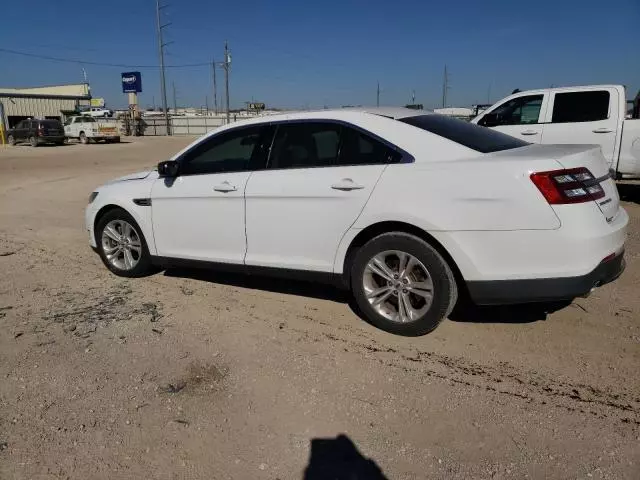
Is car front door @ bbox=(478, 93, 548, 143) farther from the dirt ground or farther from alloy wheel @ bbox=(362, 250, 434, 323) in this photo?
alloy wheel @ bbox=(362, 250, 434, 323)

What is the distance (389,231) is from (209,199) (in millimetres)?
1704

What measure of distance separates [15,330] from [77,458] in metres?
1.98

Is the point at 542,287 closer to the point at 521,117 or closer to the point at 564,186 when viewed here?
the point at 564,186

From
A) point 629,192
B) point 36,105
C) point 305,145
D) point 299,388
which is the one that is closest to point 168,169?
point 305,145

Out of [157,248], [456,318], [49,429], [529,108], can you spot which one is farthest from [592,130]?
[49,429]

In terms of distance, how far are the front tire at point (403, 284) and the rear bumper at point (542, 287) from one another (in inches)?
8.5

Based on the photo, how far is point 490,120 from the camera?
1023cm

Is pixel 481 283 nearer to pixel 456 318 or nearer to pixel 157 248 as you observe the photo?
pixel 456 318

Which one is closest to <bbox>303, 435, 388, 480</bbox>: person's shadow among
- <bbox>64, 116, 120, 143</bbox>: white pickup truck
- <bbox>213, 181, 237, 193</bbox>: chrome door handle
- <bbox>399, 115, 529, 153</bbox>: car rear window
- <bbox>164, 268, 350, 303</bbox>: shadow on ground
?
<bbox>164, 268, 350, 303</bbox>: shadow on ground

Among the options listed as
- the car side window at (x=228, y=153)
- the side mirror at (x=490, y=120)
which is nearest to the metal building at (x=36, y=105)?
the side mirror at (x=490, y=120)

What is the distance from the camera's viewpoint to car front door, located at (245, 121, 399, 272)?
387 cm

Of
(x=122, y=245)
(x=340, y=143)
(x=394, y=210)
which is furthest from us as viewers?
(x=122, y=245)

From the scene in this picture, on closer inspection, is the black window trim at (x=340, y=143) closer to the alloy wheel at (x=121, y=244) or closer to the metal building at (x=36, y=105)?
the alloy wheel at (x=121, y=244)

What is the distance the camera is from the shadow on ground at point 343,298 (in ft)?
13.6
